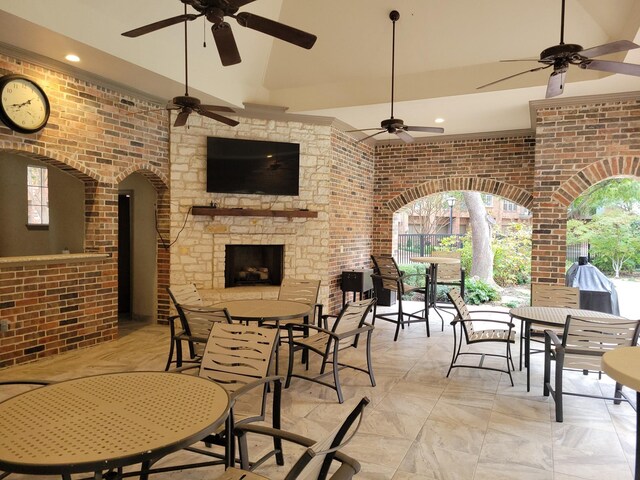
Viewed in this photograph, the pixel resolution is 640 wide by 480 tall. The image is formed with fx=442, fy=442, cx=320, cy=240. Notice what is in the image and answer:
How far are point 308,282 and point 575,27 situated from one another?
3.96 m

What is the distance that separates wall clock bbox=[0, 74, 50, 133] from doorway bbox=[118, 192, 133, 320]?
2.14 m

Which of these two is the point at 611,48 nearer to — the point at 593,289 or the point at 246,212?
the point at 593,289

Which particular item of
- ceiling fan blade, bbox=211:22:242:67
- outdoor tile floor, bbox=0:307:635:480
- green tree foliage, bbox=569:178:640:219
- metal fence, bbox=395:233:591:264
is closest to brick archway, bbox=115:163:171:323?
outdoor tile floor, bbox=0:307:635:480

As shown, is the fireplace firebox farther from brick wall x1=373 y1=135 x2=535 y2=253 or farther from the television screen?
brick wall x1=373 y1=135 x2=535 y2=253

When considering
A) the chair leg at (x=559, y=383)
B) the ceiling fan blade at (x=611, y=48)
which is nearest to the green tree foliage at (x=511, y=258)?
the chair leg at (x=559, y=383)

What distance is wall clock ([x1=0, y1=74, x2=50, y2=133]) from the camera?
4.17 m

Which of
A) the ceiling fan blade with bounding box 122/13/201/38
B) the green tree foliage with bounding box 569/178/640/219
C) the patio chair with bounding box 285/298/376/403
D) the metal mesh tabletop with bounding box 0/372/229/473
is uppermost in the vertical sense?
the ceiling fan blade with bounding box 122/13/201/38

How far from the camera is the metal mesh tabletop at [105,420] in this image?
4.69 feet

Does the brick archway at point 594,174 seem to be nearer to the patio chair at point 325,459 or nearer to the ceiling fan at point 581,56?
the ceiling fan at point 581,56

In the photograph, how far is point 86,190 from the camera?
17.5ft

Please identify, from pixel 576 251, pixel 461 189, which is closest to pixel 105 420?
pixel 461 189

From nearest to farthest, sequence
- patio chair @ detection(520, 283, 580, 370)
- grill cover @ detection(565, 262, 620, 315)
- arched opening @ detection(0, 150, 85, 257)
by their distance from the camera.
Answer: patio chair @ detection(520, 283, 580, 370) → grill cover @ detection(565, 262, 620, 315) → arched opening @ detection(0, 150, 85, 257)

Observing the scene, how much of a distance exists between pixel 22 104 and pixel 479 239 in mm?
9563

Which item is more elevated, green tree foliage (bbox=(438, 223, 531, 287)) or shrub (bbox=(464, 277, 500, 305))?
green tree foliage (bbox=(438, 223, 531, 287))
